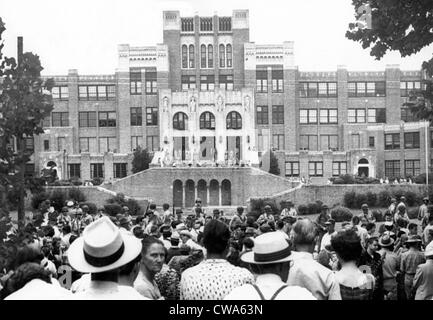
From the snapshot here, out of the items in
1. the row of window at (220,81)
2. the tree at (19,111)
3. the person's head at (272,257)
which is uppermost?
the row of window at (220,81)

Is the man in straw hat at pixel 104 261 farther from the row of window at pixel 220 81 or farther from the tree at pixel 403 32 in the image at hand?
the row of window at pixel 220 81

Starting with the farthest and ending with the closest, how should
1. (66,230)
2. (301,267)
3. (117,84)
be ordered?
(117,84) → (66,230) → (301,267)

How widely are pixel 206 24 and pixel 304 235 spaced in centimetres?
6789

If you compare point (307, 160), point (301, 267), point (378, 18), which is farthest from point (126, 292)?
point (307, 160)

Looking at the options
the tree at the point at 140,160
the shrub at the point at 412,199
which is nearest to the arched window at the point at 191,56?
the tree at the point at 140,160

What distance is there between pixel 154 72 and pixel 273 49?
1160 cm

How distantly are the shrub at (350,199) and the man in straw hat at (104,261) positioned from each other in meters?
47.4

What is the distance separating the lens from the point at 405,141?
68.2m

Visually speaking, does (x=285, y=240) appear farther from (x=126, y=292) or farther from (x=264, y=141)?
(x=264, y=141)

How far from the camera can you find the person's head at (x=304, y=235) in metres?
8.26

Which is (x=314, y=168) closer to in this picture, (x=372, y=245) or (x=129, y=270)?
(x=372, y=245)

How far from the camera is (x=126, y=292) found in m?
5.84

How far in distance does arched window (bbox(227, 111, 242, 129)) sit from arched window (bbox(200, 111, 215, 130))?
1.49m

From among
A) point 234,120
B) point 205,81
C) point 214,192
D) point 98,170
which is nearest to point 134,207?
point 214,192
